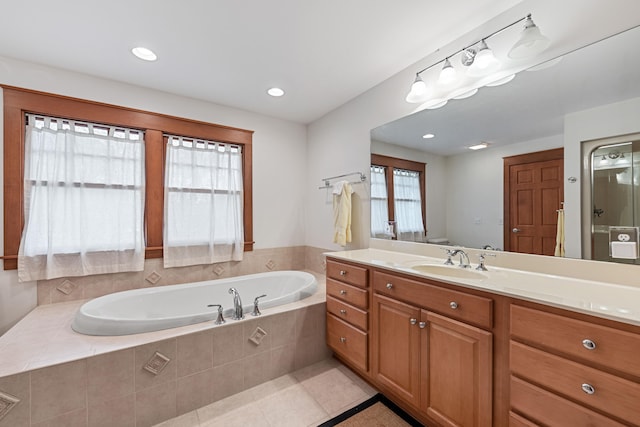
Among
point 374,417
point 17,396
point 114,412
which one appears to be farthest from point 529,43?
point 17,396

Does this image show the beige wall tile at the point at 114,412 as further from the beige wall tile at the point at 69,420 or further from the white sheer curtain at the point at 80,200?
the white sheer curtain at the point at 80,200

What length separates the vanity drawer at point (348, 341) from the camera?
1.83 m

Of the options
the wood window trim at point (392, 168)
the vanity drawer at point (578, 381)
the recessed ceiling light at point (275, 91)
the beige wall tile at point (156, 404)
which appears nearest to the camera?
the vanity drawer at point (578, 381)

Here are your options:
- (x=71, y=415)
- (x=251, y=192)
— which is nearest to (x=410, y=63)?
(x=251, y=192)

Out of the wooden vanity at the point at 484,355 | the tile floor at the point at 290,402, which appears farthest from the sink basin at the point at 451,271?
the tile floor at the point at 290,402

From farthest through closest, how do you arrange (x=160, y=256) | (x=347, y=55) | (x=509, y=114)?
1. (x=160, y=256)
2. (x=347, y=55)
3. (x=509, y=114)

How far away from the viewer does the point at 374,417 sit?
162cm

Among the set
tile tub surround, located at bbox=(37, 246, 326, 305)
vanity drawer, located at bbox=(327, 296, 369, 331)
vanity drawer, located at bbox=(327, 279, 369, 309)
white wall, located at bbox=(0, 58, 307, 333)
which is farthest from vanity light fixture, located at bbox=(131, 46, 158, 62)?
vanity drawer, located at bbox=(327, 296, 369, 331)

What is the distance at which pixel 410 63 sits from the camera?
2.10 metres

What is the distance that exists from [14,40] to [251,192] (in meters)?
2.09

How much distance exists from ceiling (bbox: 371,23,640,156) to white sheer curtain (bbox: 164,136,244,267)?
2.04 metres

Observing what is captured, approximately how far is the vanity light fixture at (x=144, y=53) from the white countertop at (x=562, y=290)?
2.31m

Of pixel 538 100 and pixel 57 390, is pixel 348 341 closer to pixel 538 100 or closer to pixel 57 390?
pixel 57 390

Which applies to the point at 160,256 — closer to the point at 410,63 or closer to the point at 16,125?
the point at 16,125
